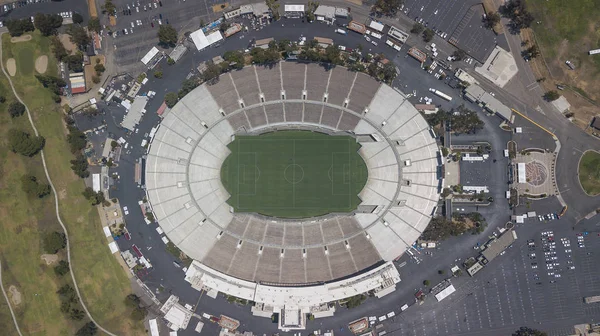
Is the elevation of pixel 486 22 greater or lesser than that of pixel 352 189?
greater

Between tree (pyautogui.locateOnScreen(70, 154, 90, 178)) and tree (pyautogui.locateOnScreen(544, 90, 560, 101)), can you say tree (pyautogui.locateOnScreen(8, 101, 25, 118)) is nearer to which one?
tree (pyautogui.locateOnScreen(70, 154, 90, 178))

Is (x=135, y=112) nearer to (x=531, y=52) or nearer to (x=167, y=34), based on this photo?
(x=167, y=34)

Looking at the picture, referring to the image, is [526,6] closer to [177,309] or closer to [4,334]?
[177,309]

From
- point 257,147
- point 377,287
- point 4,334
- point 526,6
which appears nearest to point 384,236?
point 377,287

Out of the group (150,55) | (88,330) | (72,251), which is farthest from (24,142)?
(88,330)

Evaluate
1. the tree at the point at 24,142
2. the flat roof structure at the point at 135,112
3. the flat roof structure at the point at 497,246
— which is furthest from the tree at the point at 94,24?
the flat roof structure at the point at 497,246

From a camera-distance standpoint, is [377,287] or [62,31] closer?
[377,287]
